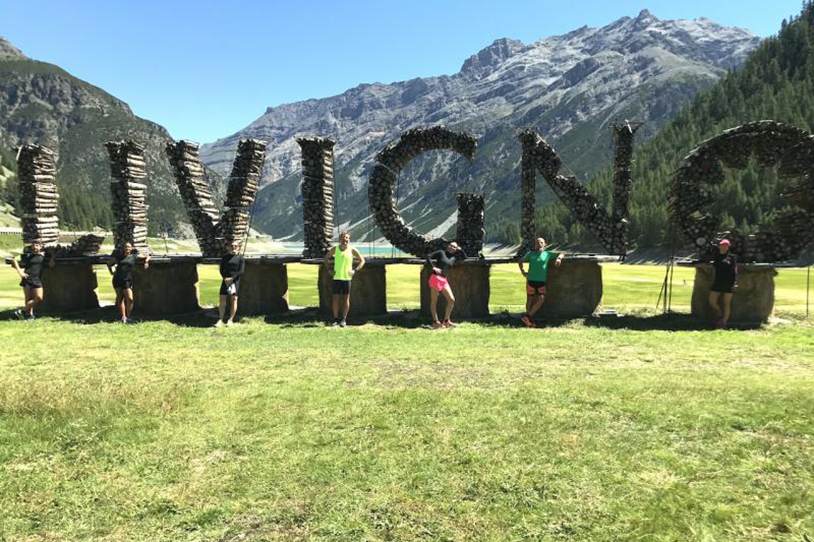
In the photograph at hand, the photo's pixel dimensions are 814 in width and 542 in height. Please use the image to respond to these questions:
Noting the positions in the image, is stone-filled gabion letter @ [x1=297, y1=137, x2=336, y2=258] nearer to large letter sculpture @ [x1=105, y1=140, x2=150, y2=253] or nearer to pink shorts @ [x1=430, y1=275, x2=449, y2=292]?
pink shorts @ [x1=430, y1=275, x2=449, y2=292]

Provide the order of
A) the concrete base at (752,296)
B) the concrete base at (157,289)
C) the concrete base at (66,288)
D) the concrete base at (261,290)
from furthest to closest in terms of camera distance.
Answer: the concrete base at (66,288) → the concrete base at (157,289) → the concrete base at (261,290) → the concrete base at (752,296)

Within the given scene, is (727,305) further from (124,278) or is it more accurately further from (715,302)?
A: (124,278)

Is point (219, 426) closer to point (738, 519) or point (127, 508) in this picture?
point (127, 508)

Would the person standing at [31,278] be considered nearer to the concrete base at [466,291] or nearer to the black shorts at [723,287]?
the concrete base at [466,291]

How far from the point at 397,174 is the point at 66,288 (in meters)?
11.4

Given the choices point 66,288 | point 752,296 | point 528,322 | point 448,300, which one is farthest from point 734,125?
point 66,288

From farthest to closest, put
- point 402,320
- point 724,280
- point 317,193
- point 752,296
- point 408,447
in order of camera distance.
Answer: point 317,193, point 402,320, point 752,296, point 724,280, point 408,447

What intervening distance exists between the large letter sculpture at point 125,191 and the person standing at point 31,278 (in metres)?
2.12

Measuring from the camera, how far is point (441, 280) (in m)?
13.9

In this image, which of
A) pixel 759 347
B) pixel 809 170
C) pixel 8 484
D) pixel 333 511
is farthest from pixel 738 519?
pixel 809 170

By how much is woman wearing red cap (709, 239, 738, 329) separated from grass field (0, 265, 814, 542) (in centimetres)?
389

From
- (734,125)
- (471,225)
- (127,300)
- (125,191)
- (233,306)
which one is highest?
(734,125)

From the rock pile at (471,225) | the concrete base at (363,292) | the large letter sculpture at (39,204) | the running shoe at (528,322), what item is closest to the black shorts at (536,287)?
the running shoe at (528,322)

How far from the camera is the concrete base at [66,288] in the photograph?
16.4 meters
